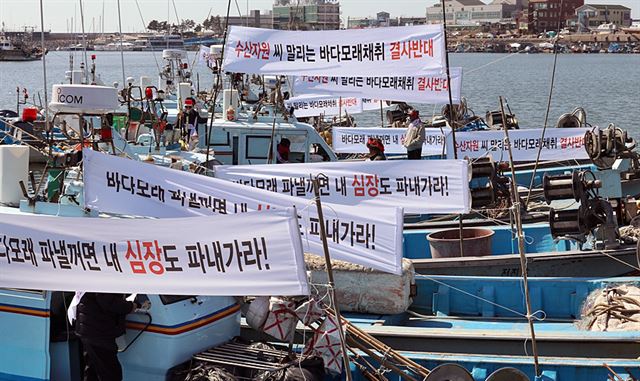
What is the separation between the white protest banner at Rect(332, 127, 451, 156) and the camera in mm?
20781

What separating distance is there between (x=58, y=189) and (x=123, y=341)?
1791mm

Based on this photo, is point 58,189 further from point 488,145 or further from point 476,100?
point 476,100

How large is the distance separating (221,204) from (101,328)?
1.45 meters

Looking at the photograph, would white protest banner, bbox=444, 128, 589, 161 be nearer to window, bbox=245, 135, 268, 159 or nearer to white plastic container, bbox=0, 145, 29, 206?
window, bbox=245, 135, 268, 159

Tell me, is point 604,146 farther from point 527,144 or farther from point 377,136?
point 377,136

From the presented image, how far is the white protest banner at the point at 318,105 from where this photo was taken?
76.0 ft

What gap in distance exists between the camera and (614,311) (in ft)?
37.3

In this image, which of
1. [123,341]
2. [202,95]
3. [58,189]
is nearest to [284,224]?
[123,341]

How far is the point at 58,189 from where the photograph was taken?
1059 cm

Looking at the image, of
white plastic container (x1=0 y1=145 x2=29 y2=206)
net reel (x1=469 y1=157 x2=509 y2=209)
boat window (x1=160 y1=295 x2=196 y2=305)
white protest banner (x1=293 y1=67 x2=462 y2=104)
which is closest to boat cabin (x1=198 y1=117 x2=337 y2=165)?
net reel (x1=469 y1=157 x2=509 y2=209)

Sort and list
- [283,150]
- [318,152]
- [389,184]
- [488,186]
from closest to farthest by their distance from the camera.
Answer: [389,184] → [488,186] → [283,150] → [318,152]

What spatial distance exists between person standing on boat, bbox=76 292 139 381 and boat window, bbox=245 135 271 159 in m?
10.6

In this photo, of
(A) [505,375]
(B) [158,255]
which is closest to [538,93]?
(A) [505,375]

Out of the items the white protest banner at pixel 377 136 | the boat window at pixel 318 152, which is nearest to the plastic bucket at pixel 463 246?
the boat window at pixel 318 152
